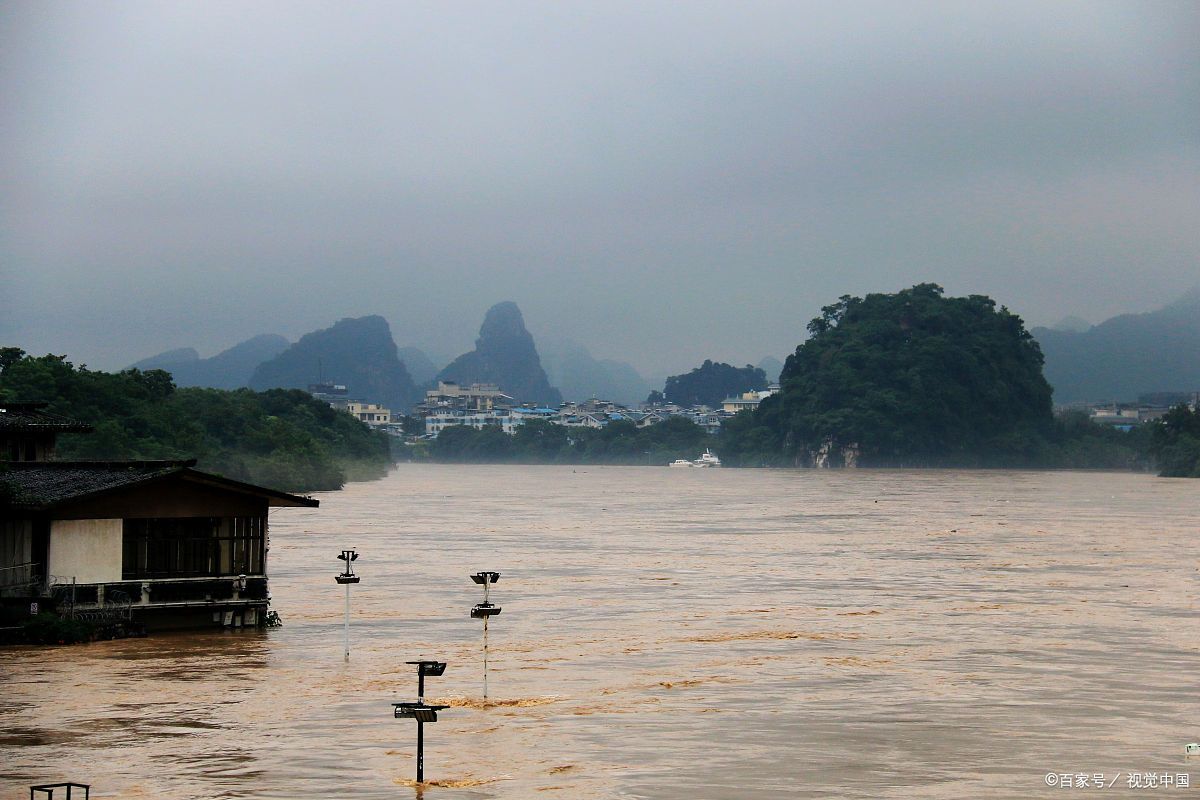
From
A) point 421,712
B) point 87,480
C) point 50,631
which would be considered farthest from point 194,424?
point 421,712

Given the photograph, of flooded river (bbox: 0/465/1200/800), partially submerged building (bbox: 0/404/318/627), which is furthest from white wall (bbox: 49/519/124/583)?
flooded river (bbox: 0/465/1200/800)

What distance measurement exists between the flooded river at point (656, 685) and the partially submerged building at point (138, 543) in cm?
86

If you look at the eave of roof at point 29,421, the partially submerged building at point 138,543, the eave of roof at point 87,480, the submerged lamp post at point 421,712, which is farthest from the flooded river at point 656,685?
the eave of roof at point 29,421

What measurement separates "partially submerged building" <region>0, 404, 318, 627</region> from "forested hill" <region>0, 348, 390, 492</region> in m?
39.4

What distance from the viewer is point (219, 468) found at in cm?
11262

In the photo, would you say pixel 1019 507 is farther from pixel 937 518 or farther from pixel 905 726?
pixel 905 726

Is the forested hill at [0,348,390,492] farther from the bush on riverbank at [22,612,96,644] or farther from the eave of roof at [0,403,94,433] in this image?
the bush on riverbank at [22,612,96,644]

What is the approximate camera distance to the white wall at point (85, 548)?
1160 inches

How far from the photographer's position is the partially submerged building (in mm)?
29422

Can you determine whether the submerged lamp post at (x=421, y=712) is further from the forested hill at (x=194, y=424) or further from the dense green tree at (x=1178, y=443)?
the dense green tree at (x=1178, y=443)

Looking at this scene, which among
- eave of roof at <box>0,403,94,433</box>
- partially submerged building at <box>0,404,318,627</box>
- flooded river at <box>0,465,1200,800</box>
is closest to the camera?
flooded river at <box>0,465,1200,800</box>

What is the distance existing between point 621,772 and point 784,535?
162 feet

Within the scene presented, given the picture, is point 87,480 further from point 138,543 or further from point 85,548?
point 138,543

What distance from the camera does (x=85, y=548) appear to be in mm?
29672
